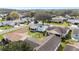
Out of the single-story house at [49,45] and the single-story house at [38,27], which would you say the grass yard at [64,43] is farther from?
the single-story house at [38,27]

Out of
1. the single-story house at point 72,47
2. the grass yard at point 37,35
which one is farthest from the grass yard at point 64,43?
the grass yard at point 37,35

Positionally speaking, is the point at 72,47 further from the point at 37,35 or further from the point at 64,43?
the point at 37,35

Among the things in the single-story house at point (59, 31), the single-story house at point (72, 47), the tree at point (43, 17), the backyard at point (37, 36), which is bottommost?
the single-story house at point (72, 47)

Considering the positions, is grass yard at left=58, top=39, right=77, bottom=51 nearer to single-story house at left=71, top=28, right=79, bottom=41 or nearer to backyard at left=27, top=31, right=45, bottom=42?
single-story house at left=71, top=28, right=79, bottom=41

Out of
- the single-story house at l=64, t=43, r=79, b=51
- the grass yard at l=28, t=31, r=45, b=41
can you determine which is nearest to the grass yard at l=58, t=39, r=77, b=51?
the single-story house at l=64, t=43, r=79, b=51

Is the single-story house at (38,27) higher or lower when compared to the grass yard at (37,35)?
higher
